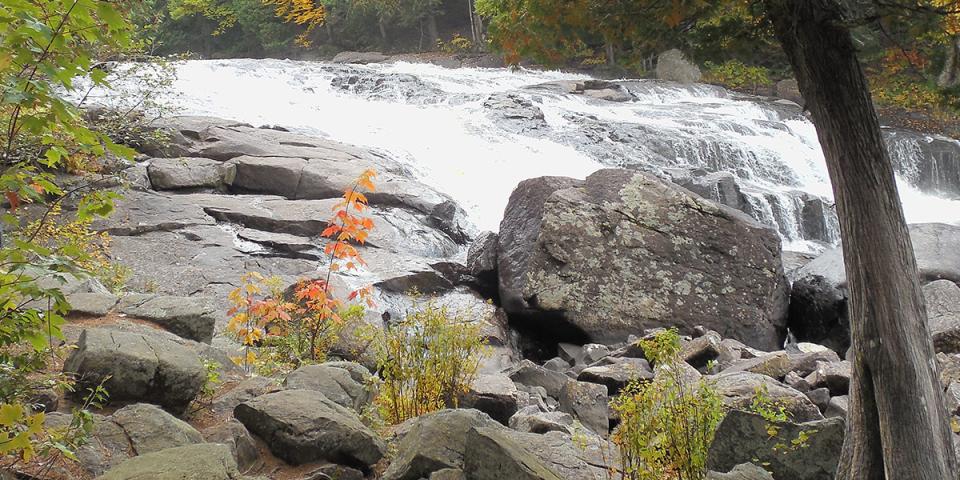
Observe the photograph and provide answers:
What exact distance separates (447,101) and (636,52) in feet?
51.0

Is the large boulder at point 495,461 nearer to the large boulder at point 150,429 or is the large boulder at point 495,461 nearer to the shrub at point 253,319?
the large boulder at point 150,429

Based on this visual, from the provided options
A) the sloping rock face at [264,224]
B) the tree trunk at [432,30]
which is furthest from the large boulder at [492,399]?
the tree trunk at [432,30]

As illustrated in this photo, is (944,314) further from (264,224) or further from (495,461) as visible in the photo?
(264,224)

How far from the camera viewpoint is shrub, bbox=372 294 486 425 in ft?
17.3

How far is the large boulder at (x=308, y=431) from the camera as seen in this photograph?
384cm

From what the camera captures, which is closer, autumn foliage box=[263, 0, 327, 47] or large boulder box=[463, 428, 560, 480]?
large boulder box=[463, 428, 560, 480]

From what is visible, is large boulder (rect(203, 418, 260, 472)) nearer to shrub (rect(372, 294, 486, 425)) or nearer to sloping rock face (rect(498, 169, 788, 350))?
shrub (rect(372, 294, 486, 425))

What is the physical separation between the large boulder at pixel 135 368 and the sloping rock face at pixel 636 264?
498cm

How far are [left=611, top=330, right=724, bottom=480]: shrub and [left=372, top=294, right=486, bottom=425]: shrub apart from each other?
162 cm

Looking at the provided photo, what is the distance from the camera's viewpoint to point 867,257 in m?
3.82

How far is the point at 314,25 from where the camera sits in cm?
4028

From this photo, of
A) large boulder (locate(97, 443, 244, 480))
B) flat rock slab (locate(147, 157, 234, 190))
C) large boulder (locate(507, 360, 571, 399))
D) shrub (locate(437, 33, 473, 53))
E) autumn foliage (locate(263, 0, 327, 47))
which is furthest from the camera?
autumn foliage (locate(263, 0, 327, 47))

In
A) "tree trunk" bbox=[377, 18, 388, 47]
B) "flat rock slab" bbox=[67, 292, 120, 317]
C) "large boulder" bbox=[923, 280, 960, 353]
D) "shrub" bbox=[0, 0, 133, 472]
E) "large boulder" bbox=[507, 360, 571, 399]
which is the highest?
"tree trunk" bbox=[377, 18, 388, 47]

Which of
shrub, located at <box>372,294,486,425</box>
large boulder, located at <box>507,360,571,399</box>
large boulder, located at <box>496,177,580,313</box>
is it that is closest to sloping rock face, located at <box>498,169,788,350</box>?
large boulder, located at <box>496,177,580,313</box>
